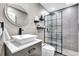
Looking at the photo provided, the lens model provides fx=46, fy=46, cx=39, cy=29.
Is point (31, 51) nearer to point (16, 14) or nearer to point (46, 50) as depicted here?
point (46, 50)

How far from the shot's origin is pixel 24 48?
1.86 ft

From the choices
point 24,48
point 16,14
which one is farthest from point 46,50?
point 16,14

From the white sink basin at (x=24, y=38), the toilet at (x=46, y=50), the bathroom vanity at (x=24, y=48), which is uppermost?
the white sink basin at (x=24, y=38)

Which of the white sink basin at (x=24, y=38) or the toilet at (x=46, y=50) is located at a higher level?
the white sink basin at (x=24, y=38)

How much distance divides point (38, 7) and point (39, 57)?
0.75 meters

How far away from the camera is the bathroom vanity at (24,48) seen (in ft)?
1.72

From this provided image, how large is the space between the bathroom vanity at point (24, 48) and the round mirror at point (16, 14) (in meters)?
0.28

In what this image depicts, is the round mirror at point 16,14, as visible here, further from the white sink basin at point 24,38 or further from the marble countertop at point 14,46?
the marble countertop at point 14,46

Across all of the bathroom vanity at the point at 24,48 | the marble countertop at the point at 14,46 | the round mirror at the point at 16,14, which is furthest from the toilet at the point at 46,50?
the round mirror at the point at 16,14

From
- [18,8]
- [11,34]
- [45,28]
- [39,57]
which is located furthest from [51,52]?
[18,8]

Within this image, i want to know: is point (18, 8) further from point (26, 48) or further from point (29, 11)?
point (26, 48)

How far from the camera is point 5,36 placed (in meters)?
0.57

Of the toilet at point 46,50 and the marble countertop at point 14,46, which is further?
the toilet at point 46,50

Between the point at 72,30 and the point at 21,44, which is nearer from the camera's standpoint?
the point at 21,44
